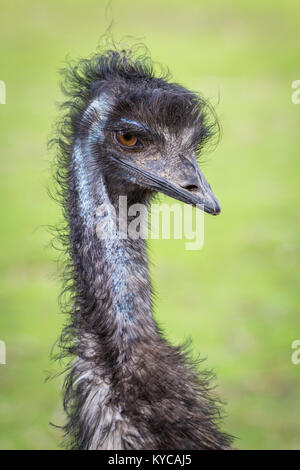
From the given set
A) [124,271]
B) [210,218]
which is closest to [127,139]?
[124,271]

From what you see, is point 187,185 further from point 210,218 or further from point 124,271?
point 210,218

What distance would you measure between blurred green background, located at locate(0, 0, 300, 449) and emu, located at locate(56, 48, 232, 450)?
0.43 meters

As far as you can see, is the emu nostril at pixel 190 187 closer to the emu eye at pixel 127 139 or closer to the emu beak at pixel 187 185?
the emu beak at pixel 187 185

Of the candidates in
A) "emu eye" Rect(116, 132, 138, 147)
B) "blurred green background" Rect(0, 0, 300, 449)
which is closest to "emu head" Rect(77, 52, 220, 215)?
"emu eye" Rect(116, 132, 138, 147)

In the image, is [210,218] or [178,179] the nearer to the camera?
[178,179]

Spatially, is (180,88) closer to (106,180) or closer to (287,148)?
(106,180)

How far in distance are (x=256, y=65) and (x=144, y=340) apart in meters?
10.2

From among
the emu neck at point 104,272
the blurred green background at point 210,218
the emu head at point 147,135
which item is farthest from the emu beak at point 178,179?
the blurred green background at point 210,218

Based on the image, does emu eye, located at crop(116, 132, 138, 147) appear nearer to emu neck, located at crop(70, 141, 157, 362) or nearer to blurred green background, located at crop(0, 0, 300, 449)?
emu neck, located at crop(70, 141, 157, 362)

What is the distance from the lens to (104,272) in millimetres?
2826

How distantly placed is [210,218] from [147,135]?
517cm

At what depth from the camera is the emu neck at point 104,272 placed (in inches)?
110

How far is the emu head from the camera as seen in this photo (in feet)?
9.46
